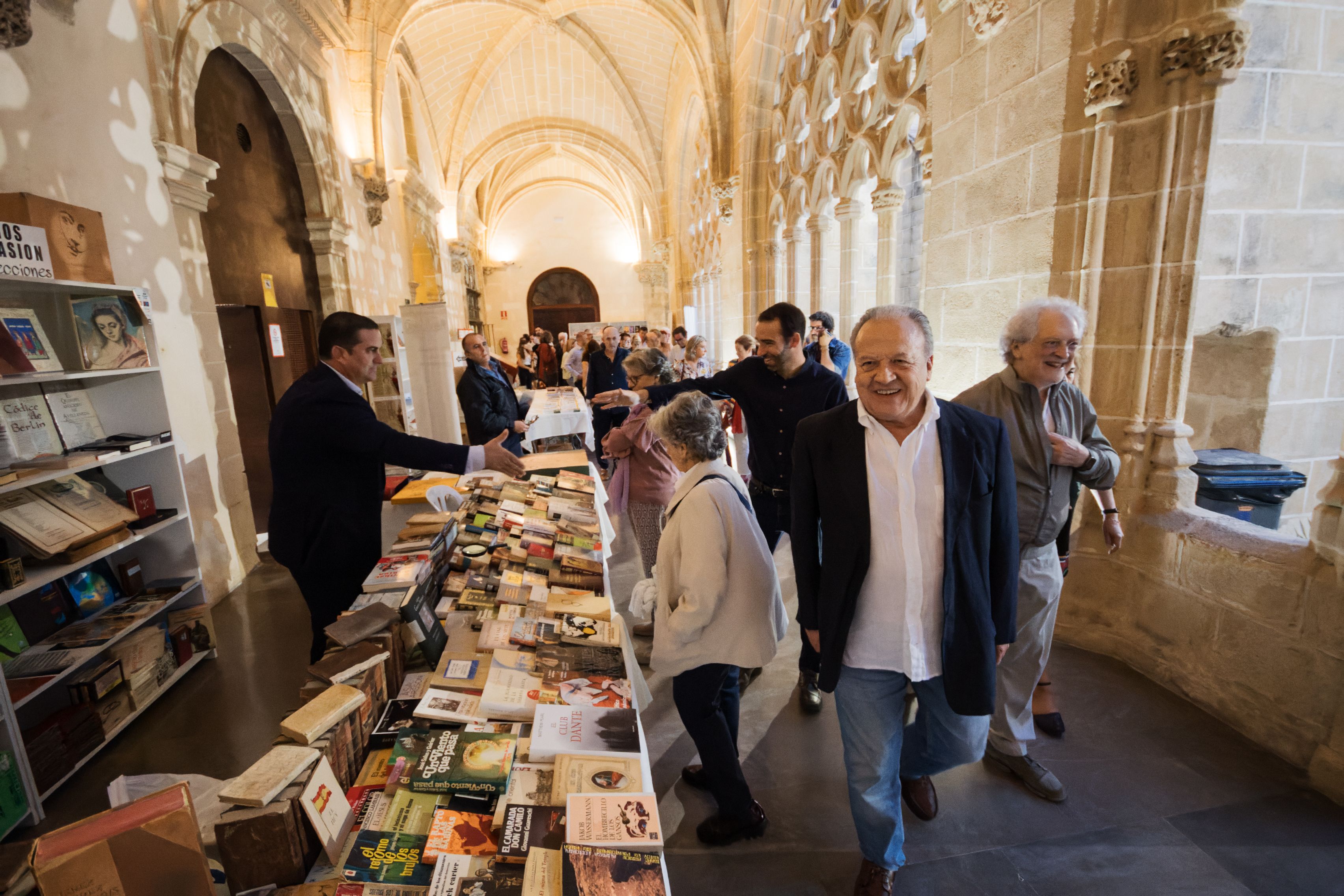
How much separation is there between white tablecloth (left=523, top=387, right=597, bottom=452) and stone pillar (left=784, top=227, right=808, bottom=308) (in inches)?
112

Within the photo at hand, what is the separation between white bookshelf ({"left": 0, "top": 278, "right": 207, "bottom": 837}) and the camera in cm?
238

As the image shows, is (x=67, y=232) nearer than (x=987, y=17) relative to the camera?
Yes

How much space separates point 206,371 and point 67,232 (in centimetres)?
181

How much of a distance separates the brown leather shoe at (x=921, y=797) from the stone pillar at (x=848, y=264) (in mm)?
4666

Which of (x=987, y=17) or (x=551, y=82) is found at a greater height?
(x=551, y=82)

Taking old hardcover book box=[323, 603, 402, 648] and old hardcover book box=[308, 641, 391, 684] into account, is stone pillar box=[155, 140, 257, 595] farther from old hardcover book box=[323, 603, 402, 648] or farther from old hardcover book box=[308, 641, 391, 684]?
old hardcover book box=[308, 641, 391, 684]

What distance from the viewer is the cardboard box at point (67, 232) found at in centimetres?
250

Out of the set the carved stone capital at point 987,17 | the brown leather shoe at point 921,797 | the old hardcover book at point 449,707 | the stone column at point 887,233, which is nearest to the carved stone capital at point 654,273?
the stone column at point 887,233

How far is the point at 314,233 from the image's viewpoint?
6531 millimetres

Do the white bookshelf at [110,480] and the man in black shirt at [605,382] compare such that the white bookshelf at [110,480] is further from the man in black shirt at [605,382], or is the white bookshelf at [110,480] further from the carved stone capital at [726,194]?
the carved stone capital at [726,194]

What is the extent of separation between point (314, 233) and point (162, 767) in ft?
18.5

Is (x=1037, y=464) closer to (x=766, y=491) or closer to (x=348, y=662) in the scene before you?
(x=766, y=491)

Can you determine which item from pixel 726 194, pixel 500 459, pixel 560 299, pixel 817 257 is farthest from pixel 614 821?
pixel 560 299

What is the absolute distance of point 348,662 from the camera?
1.66 meters
